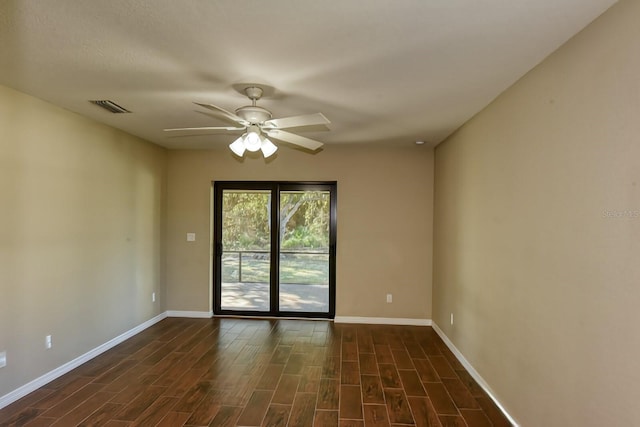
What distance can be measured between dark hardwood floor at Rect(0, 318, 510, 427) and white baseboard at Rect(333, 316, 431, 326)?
1.47 feet

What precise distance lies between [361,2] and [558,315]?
6.45 ft

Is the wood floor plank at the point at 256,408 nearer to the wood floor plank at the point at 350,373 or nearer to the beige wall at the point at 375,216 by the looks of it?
the wood floor plank at the point at 350,373

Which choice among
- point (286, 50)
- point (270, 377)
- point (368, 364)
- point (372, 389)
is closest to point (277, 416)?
point (270, 377)

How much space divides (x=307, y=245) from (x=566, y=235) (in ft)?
11.6

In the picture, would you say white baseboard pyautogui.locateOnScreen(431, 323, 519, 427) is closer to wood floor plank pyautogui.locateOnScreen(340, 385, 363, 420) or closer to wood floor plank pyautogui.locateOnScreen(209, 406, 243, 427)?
wood floor plank pyautogui.locateOnScreen(340, 385, 363, 420)

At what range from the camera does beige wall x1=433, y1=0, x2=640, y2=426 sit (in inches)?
58.6

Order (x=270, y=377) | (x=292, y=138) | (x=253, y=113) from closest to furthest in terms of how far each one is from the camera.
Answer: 1. (x=253, y=113)
2. (x=292, y=138)
3. (x=270, y=377)

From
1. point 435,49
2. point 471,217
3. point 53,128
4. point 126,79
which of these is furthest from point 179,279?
point 435,49

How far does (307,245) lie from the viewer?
5043 millimetres

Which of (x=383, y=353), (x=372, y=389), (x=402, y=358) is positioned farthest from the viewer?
(x=383, y=353)

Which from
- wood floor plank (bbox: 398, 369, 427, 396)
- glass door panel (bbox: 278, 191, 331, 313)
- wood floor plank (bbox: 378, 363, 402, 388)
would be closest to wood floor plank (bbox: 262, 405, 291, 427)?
wood floor plank (bbox: 378, 363, 402, 388)

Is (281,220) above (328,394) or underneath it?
above

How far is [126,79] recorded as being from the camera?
8.09 ft

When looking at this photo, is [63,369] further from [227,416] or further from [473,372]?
[473,372]
